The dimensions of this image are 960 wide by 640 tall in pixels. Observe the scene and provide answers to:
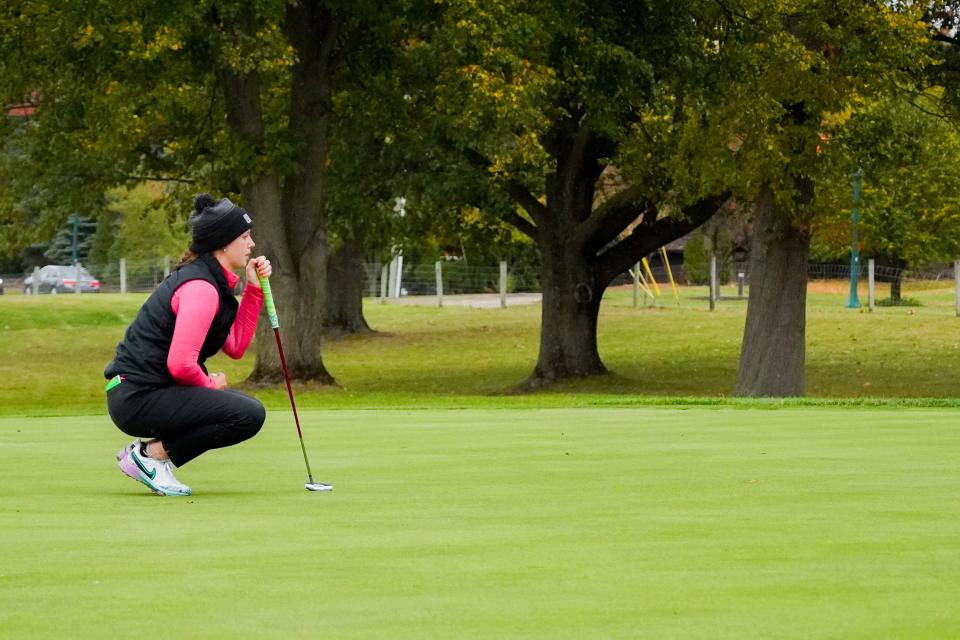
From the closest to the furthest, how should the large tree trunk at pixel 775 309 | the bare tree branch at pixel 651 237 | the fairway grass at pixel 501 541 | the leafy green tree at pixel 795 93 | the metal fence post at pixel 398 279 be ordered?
the fairway grass at pixel 501 541 → the leafy green tree at pixel 795 93 → the large tree trunk at pixel 775 309 → the bare tree branch at pixel 651 237 → the metal fence post at pixel 398 279

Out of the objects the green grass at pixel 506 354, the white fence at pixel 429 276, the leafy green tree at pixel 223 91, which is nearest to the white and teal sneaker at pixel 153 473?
the green grass at pixel 506 354

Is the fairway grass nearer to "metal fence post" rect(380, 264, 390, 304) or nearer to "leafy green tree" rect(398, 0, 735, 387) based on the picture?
"leafy green tree" rect(398, 0, 735, 387)

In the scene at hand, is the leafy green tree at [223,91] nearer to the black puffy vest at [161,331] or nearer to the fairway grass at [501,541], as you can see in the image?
the fairway grass at [501,541]

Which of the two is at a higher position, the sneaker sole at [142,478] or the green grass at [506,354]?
the sneaker sole at [142,478]

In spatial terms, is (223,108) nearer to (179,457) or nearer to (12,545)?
(179,457)

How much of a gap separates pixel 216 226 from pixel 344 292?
42.6 meters

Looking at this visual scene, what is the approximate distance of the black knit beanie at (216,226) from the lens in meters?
9.79

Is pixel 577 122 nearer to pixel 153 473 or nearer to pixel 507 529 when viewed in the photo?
pixel 153 473

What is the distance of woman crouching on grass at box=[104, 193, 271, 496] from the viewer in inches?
379

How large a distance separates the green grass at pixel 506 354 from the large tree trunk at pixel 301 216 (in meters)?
1.47

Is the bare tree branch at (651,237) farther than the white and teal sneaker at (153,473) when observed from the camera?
Yes

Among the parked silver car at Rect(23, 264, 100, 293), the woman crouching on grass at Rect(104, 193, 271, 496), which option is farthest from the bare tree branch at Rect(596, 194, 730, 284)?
the parked silver car at Rect(23, 264, 100, 293)

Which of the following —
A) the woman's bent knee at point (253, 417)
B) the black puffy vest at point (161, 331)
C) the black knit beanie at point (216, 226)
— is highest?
the black knit beanie at point (216, 226)

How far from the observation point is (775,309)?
99.0 feet
